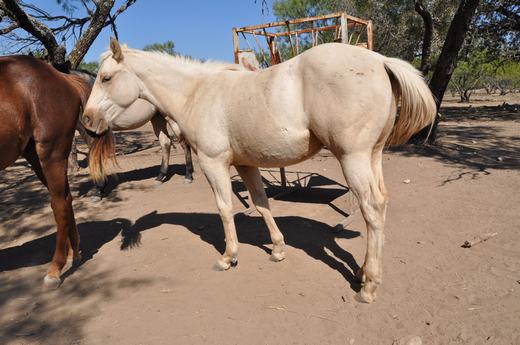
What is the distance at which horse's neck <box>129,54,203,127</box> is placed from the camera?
3412 mm

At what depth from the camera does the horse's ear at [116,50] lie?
318cm

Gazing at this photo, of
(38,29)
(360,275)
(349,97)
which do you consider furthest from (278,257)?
(38,29)

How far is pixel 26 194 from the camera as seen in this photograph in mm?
6715

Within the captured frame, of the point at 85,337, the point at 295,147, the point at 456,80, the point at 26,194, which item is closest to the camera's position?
the point at 85,337

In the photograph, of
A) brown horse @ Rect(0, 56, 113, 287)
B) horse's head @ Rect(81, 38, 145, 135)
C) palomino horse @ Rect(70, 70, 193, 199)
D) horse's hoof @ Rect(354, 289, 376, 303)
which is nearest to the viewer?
horse's hoof @ Rect(354, 289, 376, 303)

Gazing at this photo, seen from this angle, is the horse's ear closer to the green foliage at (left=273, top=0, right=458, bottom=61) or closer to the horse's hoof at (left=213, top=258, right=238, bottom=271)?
the horse's hoof at (left=213, top=258, right=238, bottom=271)

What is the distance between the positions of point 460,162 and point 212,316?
19.6ft

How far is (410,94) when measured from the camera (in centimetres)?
261

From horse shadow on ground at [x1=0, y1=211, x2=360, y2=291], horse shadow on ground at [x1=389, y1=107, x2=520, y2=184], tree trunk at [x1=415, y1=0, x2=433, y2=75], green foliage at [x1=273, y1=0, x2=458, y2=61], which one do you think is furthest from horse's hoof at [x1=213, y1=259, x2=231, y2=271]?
green foliage at [x1=273, y1=0, x2=458, y2=61]

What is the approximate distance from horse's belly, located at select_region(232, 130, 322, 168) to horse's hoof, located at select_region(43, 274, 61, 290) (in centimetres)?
205

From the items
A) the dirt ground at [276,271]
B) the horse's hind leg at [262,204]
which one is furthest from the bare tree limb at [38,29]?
the horse's hind leg at [262,204]

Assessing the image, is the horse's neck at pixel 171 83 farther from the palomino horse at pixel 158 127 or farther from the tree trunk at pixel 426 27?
the tree trunk at pixel 426 27

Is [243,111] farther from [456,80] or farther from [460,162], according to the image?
[456,80]

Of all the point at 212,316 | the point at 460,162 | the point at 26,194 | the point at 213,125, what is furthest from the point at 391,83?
the point at 26,194
